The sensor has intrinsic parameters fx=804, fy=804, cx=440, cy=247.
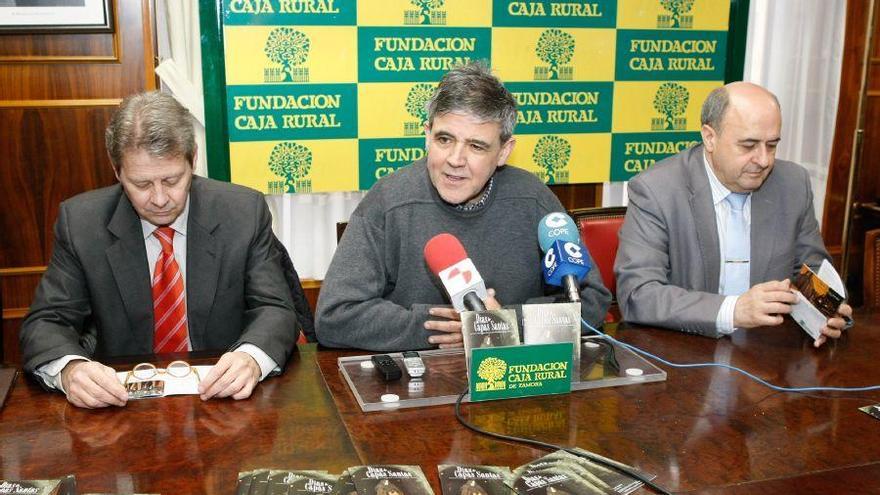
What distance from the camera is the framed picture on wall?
3.22 meters

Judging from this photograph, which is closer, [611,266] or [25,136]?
[611,266]

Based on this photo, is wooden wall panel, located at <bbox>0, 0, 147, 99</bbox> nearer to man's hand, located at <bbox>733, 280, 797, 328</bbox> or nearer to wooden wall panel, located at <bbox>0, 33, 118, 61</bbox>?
→ wooden wall panel, located at <bbox>0, 33, 118, 61</bbox>

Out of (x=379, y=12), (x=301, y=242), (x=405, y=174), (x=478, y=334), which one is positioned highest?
(x=379, y=12)

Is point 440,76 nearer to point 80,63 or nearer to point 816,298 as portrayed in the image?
point 80,63

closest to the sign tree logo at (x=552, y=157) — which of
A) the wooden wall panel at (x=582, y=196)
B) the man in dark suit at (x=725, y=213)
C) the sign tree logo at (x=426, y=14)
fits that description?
the wooden wall panel at (x=582, y=196)

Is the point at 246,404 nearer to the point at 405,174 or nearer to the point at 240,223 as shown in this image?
the point at 240,223

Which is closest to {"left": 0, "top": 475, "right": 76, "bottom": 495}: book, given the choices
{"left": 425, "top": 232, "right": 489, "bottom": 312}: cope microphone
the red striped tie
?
{"left": 425, "top": 232, "right": 489, "bottom": 312}: cope microphone

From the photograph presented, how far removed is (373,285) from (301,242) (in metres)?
1.75

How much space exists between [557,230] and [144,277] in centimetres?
111

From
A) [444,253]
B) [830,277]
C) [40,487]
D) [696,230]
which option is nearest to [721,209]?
[696,230]

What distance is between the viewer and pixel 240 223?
7.48 feet

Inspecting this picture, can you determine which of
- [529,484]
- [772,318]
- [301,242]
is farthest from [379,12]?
[529,484]

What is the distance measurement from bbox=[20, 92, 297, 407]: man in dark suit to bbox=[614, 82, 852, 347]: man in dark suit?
1110 millimetres

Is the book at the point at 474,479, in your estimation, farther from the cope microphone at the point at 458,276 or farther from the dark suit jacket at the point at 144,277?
the dark suit jacket at the point at 144,277
